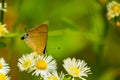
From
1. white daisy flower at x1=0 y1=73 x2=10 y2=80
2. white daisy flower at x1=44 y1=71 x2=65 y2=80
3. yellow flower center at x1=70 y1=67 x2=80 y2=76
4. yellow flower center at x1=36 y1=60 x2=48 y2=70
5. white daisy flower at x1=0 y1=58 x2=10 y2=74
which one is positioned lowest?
white daisy flower at x1=44 y1=71 x2=65 y2=80

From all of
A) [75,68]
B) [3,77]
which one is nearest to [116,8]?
[75,68]

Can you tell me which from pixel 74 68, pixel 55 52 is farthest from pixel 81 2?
pixel 74 68

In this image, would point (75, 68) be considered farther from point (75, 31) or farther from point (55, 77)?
point (75, 31)

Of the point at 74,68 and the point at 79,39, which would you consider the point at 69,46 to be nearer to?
the point at 79,39

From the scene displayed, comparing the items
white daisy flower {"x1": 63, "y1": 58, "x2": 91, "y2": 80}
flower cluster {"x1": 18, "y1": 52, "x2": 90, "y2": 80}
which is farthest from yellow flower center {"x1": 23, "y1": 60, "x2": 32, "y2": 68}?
white daisy flower {"x1": 63, "y1": 58, "x2": 91, "y2": 80}

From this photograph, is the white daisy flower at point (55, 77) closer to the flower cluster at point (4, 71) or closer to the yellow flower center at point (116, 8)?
A: the flower cluster at point (4, 71)

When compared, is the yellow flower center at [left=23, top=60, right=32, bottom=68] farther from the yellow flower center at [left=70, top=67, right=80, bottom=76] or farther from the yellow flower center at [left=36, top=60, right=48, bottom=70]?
the yellow flower center at [left=70, top=67, right=80, bottom=76]
